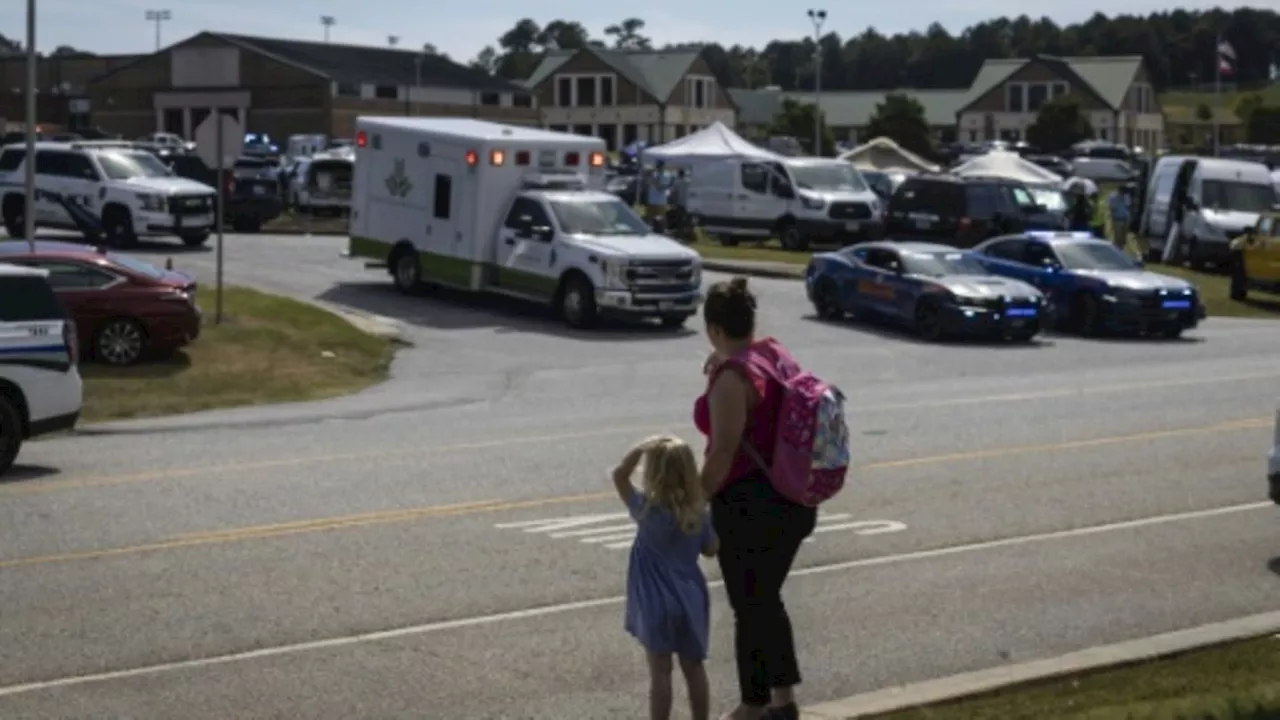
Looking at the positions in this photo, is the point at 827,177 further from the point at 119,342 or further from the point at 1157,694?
the point at 1157,694

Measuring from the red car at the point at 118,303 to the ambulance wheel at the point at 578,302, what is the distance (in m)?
8.03

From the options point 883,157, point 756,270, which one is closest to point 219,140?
point 756,270

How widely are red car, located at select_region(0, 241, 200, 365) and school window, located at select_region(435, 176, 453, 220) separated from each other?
921 cm

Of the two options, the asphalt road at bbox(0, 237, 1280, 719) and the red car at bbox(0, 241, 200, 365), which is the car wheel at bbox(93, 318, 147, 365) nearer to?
the red car at bbox(0, 241, 200, 365)

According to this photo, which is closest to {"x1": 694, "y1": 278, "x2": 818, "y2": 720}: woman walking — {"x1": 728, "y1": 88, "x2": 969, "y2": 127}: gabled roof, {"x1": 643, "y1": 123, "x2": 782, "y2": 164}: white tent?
{"x1": 643, "y1": 123, "x2": 782, "y2": 164}: white tent

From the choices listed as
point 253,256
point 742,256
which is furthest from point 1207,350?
point 253,256

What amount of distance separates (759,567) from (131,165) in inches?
1436

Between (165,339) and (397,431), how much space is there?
6.22 meters

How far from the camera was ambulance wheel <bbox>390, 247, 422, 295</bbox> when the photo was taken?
36531 mm

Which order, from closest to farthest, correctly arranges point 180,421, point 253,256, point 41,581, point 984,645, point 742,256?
point 984,645 < point 41,581 < point 180,421 < point 253,256 < point 742,256

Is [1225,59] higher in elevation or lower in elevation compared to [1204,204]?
higher

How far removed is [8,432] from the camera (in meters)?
17.3

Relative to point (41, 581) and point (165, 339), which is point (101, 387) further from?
point (41, 581)

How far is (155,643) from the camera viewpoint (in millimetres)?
10992
